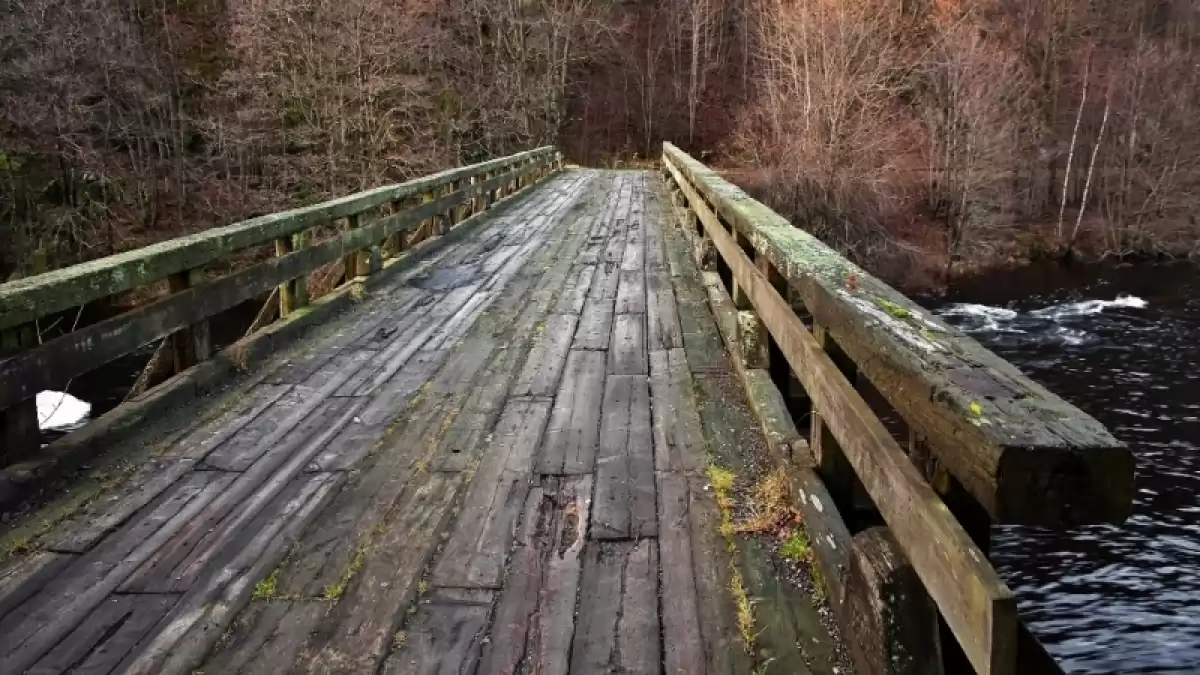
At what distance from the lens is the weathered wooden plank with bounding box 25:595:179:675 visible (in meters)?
2.34

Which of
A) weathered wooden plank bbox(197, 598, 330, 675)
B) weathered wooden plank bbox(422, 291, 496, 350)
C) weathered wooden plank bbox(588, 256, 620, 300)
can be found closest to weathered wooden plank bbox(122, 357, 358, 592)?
weathered wooden plank bbox(197, 598, 330, 675)

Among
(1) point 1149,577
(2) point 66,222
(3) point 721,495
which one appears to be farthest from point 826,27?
(3) point 721,495

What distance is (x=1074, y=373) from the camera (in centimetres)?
1605

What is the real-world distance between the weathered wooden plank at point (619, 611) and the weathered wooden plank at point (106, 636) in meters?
1.26

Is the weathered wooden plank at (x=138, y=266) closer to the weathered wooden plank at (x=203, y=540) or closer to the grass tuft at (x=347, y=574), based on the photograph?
the weathered wooden plank at (x=203, y=540)

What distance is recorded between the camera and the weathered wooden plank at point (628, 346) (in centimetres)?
526

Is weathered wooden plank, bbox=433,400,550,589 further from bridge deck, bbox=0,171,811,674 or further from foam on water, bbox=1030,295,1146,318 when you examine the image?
foam on water, bbox=1030,295,1146,318

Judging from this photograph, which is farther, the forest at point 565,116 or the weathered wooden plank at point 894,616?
the forest at point 565,116

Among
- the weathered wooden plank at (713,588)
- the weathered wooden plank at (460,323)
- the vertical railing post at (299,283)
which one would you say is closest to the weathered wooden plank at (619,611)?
the weathered wooden plank at (713,588)

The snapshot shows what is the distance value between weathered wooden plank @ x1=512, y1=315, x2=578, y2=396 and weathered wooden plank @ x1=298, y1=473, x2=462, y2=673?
1409 mm

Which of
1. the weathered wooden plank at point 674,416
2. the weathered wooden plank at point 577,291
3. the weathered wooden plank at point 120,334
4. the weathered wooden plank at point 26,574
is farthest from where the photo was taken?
the weathered wooden plank at point 577,291

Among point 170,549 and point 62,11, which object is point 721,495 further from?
point 62,11

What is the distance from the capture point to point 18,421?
11.3 feet

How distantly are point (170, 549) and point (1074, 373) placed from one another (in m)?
16.6
